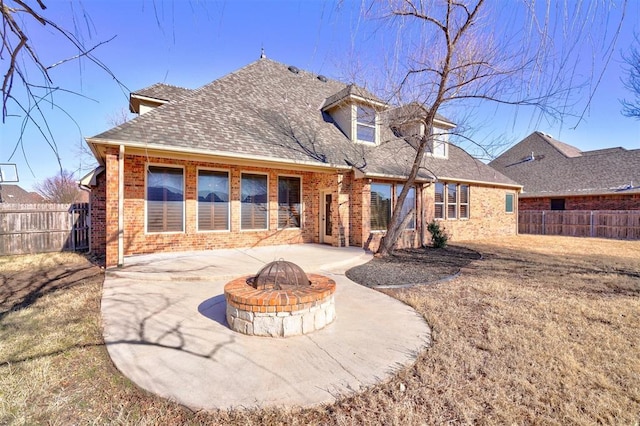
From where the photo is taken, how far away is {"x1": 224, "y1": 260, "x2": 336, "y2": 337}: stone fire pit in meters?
3.72

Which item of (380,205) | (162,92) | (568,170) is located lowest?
(380,205)

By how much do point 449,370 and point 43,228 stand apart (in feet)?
44.9

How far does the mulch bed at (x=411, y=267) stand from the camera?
22.0ft

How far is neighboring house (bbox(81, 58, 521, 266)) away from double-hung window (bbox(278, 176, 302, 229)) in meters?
0.04

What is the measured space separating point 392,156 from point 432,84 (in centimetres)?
416

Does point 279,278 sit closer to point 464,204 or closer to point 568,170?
point 464,204

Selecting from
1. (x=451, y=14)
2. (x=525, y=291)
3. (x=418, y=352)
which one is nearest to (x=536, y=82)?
(x=418, y=352)

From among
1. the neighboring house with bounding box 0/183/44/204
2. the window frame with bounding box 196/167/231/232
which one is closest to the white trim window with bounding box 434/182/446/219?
the window frame with bounding box 196/167/231/232

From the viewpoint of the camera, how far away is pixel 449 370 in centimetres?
297

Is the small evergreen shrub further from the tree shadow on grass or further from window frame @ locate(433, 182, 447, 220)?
the tree shadow on grass

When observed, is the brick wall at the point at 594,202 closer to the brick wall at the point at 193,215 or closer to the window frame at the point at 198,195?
the brick wall at the point at 193,215

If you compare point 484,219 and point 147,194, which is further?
point 484,219

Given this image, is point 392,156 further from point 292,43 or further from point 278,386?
point 278,386

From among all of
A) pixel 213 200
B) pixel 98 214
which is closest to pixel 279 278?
pixel 213 200
